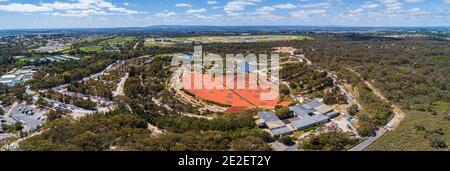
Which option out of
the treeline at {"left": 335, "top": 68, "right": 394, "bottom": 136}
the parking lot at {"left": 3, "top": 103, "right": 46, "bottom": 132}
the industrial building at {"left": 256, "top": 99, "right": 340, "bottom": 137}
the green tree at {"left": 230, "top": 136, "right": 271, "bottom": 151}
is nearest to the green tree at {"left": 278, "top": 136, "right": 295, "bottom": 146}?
the industrial building at {"left": 256, "top": 99, "right": 340, "bottom": 137}

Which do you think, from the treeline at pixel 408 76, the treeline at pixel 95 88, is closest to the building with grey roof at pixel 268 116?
the treeline at pixel 408 76

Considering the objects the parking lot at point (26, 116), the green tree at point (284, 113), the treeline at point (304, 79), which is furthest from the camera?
the treeline at point (304, 79)

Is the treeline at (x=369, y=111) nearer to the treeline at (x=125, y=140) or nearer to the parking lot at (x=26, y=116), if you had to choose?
the treeline at (x=125, y=140)

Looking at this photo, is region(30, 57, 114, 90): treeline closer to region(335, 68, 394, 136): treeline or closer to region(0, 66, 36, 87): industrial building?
region(0, 66, 36, 87): industrial building

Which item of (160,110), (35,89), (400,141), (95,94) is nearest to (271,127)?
(400,141)

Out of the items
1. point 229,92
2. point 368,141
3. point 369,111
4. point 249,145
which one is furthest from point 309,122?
point 229,92

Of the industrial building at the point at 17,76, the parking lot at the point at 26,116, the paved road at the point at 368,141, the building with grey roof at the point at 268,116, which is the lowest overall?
the parking lot at the point at 26,116

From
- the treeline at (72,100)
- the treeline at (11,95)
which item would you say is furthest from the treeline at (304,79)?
the treeline at (11,95)

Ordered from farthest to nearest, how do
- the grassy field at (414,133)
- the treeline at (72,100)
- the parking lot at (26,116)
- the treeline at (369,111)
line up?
1. the treeline at (72,100)
2. the parking lot at (26,116)
3. the treeline at (369,111)
4. the grassy field at (414,133)

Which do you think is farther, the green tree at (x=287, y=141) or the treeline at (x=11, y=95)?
the treeline at (x=11, y=95)

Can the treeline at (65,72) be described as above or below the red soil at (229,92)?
above
